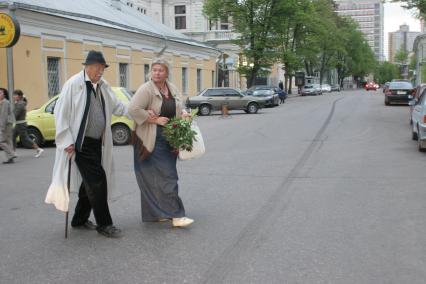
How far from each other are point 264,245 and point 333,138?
10940 millimetres

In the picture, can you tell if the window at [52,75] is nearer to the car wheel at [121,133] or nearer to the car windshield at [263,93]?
the car wheel at [121,133]

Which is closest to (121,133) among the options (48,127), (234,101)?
(48,127)

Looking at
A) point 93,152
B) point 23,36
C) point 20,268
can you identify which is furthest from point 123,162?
point 23,36

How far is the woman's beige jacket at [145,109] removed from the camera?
19.9 feet

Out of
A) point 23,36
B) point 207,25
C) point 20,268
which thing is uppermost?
point 207,25

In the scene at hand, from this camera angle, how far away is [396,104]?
3662cm

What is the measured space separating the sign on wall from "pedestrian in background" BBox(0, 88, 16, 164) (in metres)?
5.85

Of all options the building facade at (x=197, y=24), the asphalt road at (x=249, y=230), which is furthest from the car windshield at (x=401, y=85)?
the asphalt road at (x=249, y=230)

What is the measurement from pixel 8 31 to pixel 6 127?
6.43 metres

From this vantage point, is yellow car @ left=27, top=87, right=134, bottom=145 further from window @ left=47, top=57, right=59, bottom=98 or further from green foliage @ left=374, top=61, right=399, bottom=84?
green foliage @ left=374, top=61, right=399, bottom=84

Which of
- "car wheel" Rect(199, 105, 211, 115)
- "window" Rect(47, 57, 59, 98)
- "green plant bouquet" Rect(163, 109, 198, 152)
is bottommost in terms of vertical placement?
"car wheel" Rect(199, 105, 211, 115)

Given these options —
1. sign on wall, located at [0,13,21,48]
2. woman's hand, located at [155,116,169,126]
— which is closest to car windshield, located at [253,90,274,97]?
sign on wall, located at [0,13,21,48]

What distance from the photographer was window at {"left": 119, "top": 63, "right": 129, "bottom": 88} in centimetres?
3228

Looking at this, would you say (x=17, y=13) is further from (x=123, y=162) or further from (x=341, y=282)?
(x=341, y=282)
